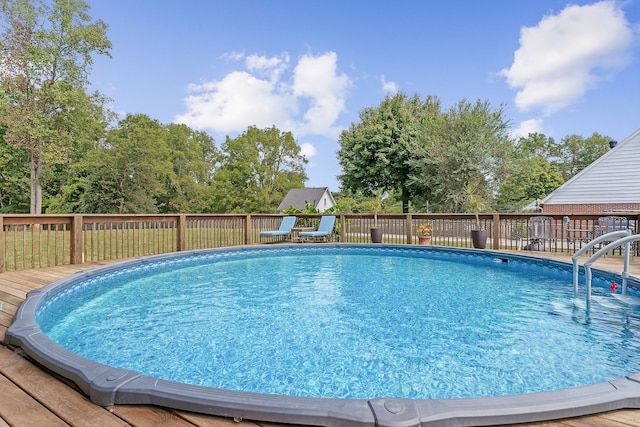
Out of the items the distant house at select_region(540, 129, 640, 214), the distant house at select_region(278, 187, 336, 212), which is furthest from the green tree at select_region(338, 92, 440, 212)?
the distant house at select_region(278, 187, 336, 212)

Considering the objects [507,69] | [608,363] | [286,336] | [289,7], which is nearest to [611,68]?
[507,69]

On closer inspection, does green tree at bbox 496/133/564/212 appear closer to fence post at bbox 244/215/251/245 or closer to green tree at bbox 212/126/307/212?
fence post at bbox 244/215/251/245

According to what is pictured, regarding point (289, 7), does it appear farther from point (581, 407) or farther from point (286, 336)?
point (581, 407)

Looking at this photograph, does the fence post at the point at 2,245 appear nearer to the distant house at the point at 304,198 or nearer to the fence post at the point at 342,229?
the fence post at the point at 342,229

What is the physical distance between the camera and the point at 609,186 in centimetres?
1330

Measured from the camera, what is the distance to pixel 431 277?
587 cm

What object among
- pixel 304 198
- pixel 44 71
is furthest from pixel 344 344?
pixel 304 198

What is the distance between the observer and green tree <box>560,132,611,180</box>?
30.3m

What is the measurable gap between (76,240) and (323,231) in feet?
19.0

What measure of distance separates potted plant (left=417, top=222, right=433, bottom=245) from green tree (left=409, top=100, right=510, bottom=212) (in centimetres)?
673

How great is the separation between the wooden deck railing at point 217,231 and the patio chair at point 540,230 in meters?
0.07

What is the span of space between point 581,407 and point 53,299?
15.8 feet

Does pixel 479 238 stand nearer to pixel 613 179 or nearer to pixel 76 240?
pixel 76 240

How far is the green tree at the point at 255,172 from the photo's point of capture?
87.5 feet
